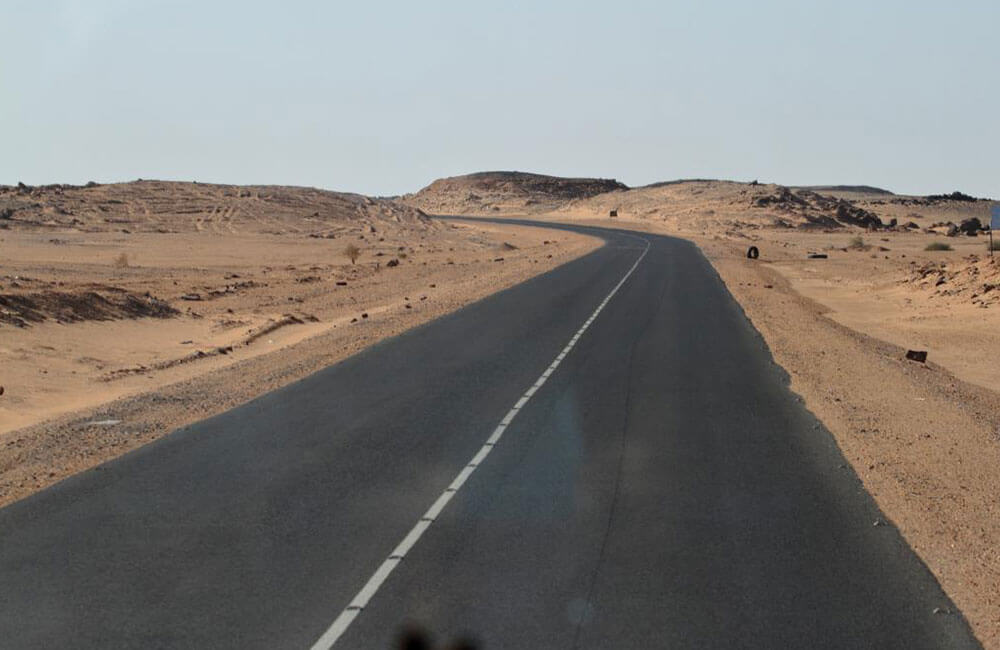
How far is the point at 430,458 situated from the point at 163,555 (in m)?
4.10

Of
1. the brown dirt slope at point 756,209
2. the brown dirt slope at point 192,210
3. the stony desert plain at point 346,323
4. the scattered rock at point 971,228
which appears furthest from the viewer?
the brown dirt slope at point 756,209

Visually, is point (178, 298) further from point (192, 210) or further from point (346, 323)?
point (192, 210)

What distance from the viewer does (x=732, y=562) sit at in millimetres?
8938

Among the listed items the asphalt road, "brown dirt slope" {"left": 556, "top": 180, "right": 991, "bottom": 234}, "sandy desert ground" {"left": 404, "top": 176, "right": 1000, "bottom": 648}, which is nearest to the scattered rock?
"brown dirt slope" {"left": 556, "top": 180, "right": 991, "bottom": 234}

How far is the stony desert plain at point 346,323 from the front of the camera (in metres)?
12.8

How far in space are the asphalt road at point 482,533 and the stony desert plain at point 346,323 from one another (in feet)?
2.52

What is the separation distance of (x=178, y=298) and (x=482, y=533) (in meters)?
29.9

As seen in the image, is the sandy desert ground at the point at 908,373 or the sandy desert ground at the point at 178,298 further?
the sandy desert ground at the point at 178,298

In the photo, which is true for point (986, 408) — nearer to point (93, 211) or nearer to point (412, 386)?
point (412, 386)

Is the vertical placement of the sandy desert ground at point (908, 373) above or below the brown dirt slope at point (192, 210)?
above

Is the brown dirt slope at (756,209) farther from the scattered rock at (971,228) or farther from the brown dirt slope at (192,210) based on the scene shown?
the brown dirt slope at (192,210)

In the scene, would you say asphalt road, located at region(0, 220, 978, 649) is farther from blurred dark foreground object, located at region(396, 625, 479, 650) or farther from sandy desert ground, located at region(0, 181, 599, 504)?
sandy desert ground, located at region(0, 181, 599, 504)

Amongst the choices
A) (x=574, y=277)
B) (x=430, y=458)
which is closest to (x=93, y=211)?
(x=574, y=277)

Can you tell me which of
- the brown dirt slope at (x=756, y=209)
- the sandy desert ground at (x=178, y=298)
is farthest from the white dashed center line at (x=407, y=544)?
the brown dirt slope at (x=756, y=209)
